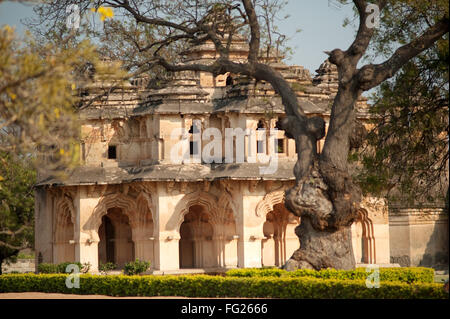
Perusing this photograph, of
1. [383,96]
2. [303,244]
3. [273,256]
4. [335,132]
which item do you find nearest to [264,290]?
[303,244]

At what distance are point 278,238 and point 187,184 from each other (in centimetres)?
413

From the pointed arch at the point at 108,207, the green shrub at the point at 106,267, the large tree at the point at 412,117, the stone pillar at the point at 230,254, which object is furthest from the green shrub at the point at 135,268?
the large tree at the point at 412,117

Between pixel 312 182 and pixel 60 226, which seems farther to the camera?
pixel 60 226

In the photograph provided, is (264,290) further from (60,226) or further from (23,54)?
(60,226)

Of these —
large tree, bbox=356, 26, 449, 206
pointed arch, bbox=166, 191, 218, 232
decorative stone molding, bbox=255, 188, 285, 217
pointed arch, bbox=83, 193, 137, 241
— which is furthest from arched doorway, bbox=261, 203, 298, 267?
large tree, bbox=356, 26, 449, 206

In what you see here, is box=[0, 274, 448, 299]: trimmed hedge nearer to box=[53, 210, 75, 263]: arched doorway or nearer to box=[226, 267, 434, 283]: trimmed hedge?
box=[226, 267, 434, 283]: trimmed hedge

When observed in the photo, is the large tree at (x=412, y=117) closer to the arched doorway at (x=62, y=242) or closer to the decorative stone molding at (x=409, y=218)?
the arched doorway at (x=62, y=242)

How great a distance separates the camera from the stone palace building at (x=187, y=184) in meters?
31.4

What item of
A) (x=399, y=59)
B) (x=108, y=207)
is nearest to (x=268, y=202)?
(x=108, y=207)

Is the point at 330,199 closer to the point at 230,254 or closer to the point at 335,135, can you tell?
the point at 335,135

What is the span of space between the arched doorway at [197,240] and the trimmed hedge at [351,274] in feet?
30.6

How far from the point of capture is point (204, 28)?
73.3 feet

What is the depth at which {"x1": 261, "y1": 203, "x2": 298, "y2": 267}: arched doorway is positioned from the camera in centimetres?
3338

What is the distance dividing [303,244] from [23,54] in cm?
945
